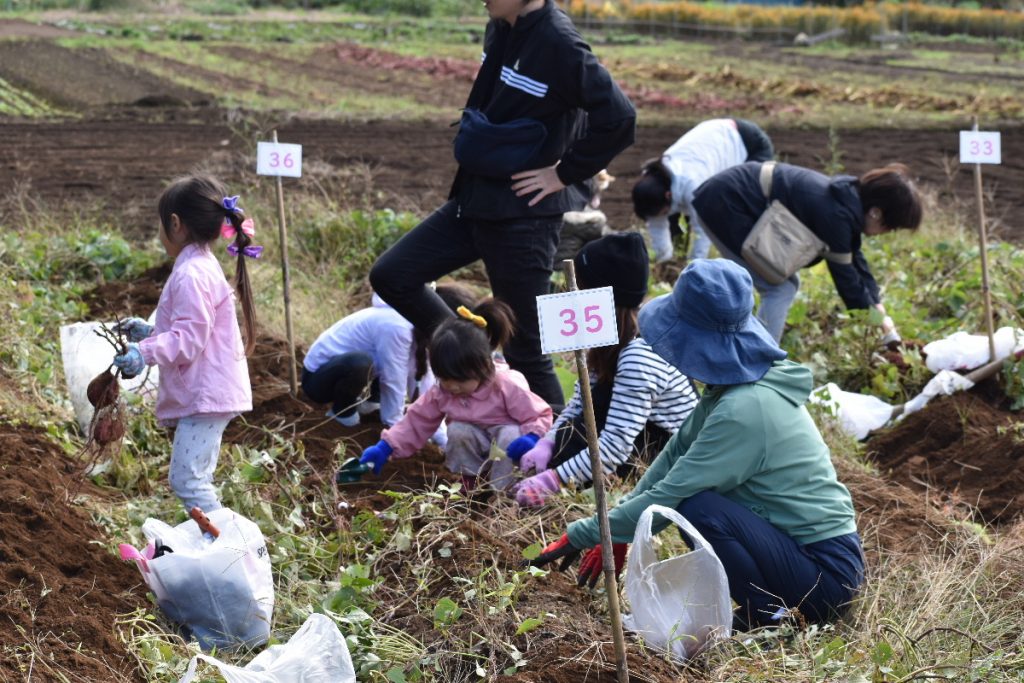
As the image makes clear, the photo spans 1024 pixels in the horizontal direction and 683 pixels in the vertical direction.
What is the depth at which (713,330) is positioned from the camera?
3.56 meters

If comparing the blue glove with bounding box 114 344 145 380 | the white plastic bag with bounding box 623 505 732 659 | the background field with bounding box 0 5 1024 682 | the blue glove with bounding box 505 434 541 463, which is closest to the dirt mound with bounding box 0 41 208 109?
the background field with bounding box 0 5 1024 682

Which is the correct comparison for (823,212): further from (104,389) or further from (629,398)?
(104,389)

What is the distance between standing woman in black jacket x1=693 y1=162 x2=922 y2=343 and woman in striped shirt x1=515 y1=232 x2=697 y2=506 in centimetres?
179

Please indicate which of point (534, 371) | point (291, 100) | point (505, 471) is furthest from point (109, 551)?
point (291, 100)

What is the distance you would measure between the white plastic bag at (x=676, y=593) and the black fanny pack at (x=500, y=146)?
66.6 inches

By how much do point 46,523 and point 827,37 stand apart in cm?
3180

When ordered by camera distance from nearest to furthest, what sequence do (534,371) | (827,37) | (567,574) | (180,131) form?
(567,574), (534,371), (180,131), (827,37)

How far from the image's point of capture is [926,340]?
693 centimetres

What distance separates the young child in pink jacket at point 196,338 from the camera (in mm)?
4203

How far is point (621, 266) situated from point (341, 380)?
155 centimetres

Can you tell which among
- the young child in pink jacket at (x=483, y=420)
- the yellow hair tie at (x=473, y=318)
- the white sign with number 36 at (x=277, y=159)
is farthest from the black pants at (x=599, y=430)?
the white sign with number 36 at (x=277, y=159)

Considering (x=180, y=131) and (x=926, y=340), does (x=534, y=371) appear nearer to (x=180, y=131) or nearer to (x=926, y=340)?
(x=926, y=340)

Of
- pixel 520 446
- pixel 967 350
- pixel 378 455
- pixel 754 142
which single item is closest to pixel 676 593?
pixel 520 446

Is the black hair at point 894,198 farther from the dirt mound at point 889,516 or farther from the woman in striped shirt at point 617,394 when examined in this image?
the woman in striped shirt at point 617,394
